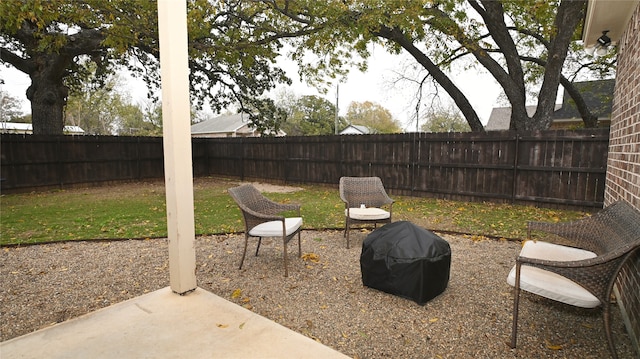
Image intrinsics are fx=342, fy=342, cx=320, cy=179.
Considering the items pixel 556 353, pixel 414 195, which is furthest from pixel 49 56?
pixel 556 353

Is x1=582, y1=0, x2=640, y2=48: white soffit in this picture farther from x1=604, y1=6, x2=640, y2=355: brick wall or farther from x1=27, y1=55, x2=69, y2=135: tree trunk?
x1=27, y1=55, x2=69, y2=135: tree trunk

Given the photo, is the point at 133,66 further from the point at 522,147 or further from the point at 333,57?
the point at 522,147

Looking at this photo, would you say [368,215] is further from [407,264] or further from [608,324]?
[608,324]

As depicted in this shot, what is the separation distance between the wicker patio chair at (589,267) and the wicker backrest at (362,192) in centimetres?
230

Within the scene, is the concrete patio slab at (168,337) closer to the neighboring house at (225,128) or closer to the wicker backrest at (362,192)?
the wicker backrest at (362,192)

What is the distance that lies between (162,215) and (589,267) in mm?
6476

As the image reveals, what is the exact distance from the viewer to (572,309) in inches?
110

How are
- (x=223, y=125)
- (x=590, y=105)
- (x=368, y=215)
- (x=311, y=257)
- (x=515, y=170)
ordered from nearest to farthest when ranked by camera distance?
1. (x=311, y=257)
2. (x=368, y=215)
3. (x=515, y=170)
4. (x=590, y=105)
5. (x=223, y=125)

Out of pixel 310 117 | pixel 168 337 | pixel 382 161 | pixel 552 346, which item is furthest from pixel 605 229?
pixel 310 117

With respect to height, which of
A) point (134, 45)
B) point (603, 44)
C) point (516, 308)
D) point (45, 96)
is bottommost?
point (516, 308)

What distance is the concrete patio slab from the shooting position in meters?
1.95

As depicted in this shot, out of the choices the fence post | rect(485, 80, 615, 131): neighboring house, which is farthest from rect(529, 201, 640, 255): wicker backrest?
rect(485, 80, 615, 131): neighboring house

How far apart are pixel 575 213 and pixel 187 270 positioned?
716 cm

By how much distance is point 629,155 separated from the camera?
2758 millimetres
